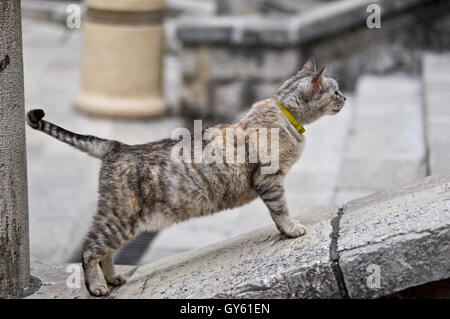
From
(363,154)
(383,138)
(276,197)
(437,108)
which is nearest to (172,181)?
(276,197)

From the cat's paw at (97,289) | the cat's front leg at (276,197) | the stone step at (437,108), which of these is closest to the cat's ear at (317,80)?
the cat's front leg at (276,197)

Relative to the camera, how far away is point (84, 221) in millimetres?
6305

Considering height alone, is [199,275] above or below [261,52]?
below

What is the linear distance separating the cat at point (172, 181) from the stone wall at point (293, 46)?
4.37 meters

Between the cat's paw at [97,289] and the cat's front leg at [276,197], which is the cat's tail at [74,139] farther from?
the cat's front leg at [276,197]

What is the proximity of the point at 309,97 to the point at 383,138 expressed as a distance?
2.84 meters

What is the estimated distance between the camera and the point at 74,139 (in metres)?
3.83

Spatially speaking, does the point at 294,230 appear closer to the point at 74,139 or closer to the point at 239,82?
the point at 74,139

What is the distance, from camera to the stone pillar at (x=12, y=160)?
3629mm

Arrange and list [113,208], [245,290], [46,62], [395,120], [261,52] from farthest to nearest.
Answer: [46,62]
[261,52]
[395,120]
[113,208]
[245,290]

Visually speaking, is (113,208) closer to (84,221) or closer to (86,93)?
(84,221)

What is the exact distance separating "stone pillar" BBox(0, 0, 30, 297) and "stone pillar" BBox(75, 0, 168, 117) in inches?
193

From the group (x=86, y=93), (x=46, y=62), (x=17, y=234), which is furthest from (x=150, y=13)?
(x=17, y=234)

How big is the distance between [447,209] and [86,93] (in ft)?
20.9
